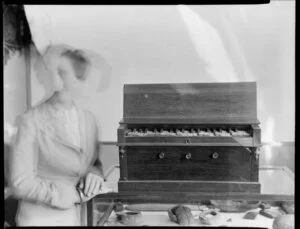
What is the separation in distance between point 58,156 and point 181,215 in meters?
0.57

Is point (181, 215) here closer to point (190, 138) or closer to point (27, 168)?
point (190, 138)

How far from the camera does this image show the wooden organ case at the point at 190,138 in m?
1.81

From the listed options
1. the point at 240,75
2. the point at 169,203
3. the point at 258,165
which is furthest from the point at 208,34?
the point at 169,203

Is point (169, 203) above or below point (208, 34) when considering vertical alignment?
below

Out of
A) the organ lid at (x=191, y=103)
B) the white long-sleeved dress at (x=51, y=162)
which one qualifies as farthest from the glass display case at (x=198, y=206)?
the organ lid at (x=191, y=103)

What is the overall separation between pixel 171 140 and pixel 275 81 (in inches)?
19.1

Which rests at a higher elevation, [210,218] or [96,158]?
[96,158]

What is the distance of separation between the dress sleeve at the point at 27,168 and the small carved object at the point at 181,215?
1.69ft

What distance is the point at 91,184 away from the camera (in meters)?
1.88

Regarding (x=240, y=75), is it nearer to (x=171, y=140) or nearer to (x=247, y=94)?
(x=247, y=94)

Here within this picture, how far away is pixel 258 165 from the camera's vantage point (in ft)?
5.95

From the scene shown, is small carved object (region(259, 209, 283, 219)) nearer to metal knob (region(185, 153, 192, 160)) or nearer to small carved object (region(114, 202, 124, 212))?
metal knob (region(185, 153, 192, 160))

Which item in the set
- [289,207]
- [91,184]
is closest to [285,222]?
[289,207]

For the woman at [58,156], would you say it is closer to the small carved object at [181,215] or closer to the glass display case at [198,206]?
the glass display case at [198,206]
